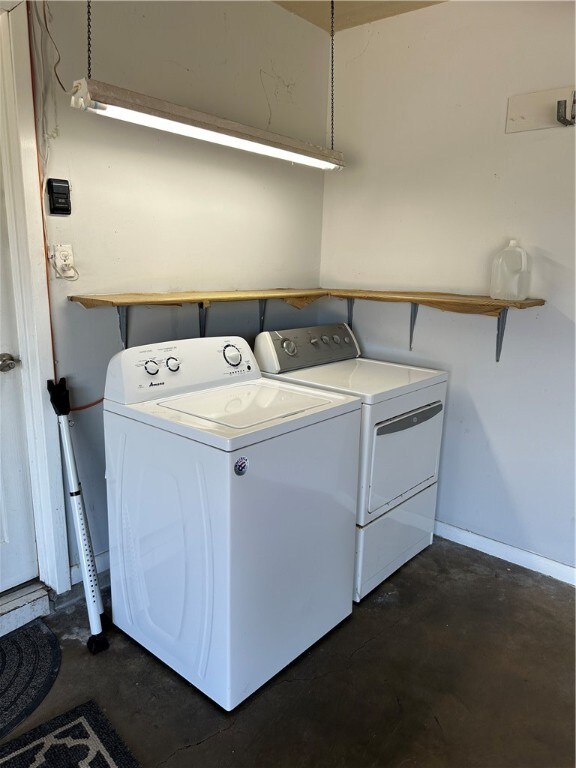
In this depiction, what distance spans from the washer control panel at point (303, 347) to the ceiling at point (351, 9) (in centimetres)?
150

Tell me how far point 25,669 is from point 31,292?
1.31m

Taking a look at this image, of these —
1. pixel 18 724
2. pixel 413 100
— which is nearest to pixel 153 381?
pixel 18 724

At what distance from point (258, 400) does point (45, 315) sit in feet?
2.71

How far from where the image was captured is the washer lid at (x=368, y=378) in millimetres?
2084

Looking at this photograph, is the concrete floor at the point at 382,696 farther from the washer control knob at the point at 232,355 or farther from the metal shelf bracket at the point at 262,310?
the metal shelf bracket at the point at 262,310

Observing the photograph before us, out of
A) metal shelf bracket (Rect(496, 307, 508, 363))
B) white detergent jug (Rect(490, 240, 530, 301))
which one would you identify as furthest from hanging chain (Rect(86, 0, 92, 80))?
metal shelf bracket (Rect(496, 307, 508, 363))

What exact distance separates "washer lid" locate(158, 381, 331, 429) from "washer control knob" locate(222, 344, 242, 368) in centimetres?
10

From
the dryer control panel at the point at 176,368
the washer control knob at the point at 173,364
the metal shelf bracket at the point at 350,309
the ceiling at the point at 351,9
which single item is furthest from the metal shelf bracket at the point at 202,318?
the ceiling at the point at 351,9

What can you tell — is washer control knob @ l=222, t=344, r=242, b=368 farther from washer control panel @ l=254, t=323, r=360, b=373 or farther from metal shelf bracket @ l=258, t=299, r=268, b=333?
metal shelf bracket @ l=258, t=299, r=268, b=333

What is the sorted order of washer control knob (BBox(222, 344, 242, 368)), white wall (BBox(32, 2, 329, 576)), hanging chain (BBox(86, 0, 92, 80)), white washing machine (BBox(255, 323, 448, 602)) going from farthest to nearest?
washer control knob (BBox(222, 344, 242, 368)) < white washing machine (BBox(255, 323, 448, 602)) < white wall (BBox(32, 2, 329, 576)) < hanging chain (BBox(86, 0, 92, 80))

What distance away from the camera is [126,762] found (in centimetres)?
148

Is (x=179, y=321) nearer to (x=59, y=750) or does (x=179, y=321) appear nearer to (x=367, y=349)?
(x=367, y=349)

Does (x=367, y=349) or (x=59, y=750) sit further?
(x=367, y=349)

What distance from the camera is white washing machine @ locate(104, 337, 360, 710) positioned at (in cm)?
157
